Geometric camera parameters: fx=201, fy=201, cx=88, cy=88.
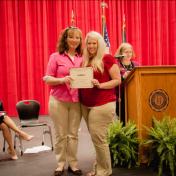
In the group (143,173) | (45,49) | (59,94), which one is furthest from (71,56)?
(45,49)

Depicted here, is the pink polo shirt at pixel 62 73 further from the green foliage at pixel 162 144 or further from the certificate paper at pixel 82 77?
the green foliage at pixel 162 144

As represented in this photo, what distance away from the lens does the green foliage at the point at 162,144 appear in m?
2.13

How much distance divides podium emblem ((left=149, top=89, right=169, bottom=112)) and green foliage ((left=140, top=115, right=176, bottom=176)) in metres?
0.14

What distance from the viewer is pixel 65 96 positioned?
2129 mm

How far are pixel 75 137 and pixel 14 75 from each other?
5239 mm

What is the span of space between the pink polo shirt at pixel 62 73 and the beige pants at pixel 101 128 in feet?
0.76

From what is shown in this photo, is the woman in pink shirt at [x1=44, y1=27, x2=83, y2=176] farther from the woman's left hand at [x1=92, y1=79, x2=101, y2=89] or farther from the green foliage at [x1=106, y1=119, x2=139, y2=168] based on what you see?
the green foliage at [x1=106, y1=119, x2=139, y2=168]

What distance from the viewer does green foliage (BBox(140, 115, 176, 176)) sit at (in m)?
2.13

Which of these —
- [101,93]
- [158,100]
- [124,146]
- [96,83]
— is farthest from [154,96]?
[96,83]

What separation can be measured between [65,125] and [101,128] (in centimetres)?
44

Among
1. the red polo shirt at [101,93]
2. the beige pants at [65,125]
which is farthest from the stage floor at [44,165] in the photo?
the red polo shirt at [101,93]

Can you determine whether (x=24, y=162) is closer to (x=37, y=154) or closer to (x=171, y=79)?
(x=37, y=154)

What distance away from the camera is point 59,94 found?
2.14 m

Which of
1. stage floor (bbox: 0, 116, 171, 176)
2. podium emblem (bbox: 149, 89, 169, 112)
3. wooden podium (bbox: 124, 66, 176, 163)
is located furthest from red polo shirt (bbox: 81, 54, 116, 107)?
stage floor (bbox: 0, 116, 171, 176)
